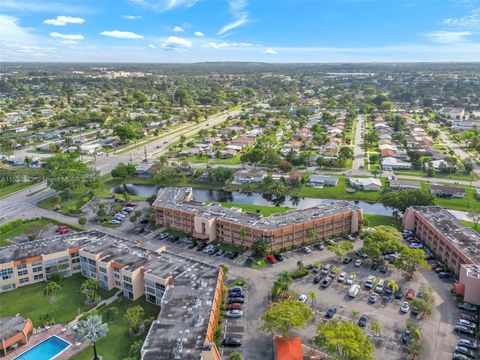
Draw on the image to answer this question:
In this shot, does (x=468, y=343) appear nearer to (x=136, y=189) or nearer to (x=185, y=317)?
(x=185, y=317)

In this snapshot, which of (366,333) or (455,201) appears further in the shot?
(455,201)

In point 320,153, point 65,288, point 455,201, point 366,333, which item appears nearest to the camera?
point 366,333

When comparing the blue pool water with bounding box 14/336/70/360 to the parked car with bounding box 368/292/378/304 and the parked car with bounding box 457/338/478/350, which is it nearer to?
the parked car with bounding box 368/292/378/304

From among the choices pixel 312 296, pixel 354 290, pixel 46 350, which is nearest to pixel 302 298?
pixel 312 296

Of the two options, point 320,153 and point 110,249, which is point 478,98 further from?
point 110,249

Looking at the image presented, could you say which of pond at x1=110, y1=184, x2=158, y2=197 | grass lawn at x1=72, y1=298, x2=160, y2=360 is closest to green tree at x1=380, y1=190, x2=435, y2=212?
grass lawn at x1=72, y1=298, x2=160, y2=360

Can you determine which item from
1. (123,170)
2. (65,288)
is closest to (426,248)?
(65,288)
